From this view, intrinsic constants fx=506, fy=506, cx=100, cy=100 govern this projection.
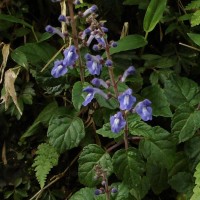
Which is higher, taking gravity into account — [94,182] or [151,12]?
[151,12]

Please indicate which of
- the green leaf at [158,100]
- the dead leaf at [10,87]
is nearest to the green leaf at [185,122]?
the green leaf at [158,100]

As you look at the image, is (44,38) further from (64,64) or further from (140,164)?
(140,164)

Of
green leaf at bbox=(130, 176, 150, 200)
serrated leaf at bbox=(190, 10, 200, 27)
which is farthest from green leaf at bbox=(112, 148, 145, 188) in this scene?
serrated leaf at bbox=(190, 10, 200, 27)

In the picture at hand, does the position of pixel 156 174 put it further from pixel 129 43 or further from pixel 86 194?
pixel 129 43

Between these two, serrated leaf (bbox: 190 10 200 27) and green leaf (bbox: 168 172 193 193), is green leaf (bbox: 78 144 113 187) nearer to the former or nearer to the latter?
→ green leaf (bbox: 168 172 193 193)

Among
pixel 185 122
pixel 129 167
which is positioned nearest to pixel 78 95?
pixel 129 167

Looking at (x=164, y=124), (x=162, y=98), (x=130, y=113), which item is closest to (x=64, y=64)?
(x=130, y=113)
